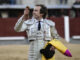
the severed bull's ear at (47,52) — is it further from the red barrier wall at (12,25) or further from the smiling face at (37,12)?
the red barrier wall at (12,25)

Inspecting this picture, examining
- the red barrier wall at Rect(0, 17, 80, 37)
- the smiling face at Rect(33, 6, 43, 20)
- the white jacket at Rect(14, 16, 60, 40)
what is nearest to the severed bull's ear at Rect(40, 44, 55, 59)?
the white jacket at Rect(14, 16, 60, 40)

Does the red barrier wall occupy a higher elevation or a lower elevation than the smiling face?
lower

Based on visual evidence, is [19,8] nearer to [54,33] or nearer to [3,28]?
[3,28]

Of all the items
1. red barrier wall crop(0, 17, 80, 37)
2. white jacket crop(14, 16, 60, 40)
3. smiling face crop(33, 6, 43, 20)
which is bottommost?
red barrier wall crop(0, 17, 80, 37)

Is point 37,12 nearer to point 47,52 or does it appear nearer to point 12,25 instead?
point 47,52

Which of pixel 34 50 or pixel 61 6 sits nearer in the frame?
pixel 34 50

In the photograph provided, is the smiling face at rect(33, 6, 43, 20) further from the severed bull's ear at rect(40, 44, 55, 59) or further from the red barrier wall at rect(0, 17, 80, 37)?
the red barrier wall at rect(0, 17, 80, 37)

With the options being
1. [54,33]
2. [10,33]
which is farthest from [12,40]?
[54,33]

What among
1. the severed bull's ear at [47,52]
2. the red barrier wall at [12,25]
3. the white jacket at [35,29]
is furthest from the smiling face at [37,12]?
the red barrier wall at [12,25]

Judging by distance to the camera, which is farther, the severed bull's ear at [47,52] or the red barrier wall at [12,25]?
the red barrier wall at [12,25]

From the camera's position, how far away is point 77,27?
1500 centimetres

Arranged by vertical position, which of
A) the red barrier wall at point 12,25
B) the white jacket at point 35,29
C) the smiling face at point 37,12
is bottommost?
the red barrier wall at point 12,25

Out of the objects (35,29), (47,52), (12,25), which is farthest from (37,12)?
(12,25)

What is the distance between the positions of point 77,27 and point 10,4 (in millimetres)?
6574
